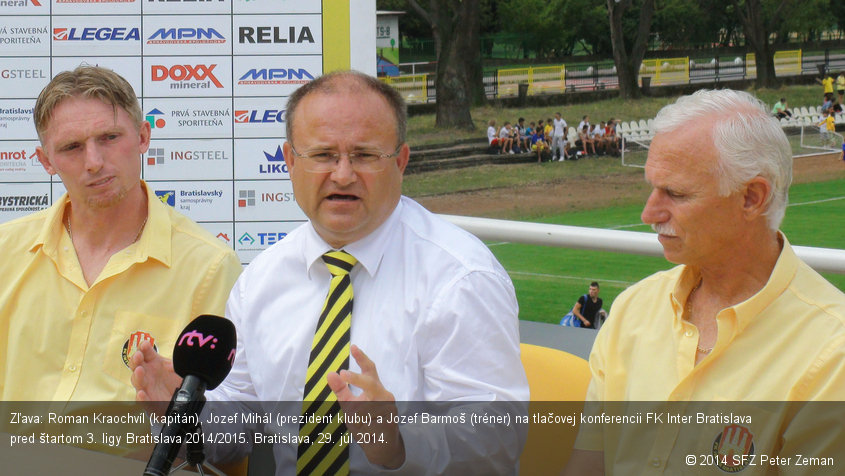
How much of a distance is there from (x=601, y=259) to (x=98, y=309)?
1443 cm

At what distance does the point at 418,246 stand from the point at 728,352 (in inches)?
25.8

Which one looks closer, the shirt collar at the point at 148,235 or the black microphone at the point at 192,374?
the black microphone at the point at 192,374

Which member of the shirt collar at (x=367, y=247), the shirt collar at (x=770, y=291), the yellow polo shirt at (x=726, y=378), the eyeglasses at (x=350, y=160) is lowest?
the yellow polo shirt at (x=726, y=378)

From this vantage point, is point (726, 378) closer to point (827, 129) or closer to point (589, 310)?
point (589, 310)

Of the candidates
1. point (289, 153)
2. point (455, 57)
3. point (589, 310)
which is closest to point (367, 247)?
point (289, 153)

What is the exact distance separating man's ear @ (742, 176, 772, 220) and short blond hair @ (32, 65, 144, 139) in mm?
1490

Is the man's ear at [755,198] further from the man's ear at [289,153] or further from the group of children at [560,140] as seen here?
the group of children at [560,140]

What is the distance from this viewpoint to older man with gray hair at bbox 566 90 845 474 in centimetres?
174

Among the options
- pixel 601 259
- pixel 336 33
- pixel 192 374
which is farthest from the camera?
pixel 601 259

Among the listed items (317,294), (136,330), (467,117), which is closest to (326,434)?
(317,294)

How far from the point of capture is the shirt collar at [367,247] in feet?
6.72

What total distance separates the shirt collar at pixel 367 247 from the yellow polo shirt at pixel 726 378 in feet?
1.65

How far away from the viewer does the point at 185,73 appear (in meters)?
4.32

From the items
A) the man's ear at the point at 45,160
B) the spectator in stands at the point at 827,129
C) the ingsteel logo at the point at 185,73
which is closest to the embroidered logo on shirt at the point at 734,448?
the man's ear at the point at 45,160
